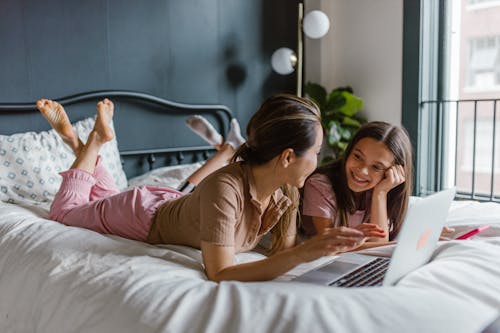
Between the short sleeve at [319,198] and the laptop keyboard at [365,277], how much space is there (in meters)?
0.35

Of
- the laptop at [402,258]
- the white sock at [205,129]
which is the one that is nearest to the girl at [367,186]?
the laptop at [402,258]

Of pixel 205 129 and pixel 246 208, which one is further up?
pixel 205 129

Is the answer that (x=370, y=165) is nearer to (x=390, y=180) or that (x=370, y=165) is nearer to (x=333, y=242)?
(x=390, y=180)

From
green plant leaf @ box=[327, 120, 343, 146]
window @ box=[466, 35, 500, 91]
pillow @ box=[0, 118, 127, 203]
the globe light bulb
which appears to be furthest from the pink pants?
window @ box=[466, 35, 500, 91]

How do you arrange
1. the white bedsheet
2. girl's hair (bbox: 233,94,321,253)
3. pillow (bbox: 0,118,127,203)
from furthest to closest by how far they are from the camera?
pillow (bbox: 0,118,127,203) < girl's hair (bbox: 233,94,321,253) < the white bedsheet

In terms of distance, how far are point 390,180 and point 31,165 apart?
151 centimetres

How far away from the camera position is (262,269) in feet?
3.52

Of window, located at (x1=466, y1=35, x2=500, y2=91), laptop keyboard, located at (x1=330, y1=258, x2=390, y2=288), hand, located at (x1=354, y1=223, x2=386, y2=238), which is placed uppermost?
window, located at (x1=466, y1=35, x2=500, y2=91)

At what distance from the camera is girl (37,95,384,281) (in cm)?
107

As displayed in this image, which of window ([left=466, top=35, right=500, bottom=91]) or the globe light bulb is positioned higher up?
the globe light bulb

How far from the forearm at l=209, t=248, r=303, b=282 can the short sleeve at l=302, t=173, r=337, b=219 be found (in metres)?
0.53

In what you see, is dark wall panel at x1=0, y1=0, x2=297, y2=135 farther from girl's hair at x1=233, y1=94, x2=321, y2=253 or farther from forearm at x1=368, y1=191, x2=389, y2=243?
forearm at x1=368, y1=191, x2=389, y2=243

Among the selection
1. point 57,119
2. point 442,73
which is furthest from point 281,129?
point 442,73

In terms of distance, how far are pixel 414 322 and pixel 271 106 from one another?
25.4 inches
